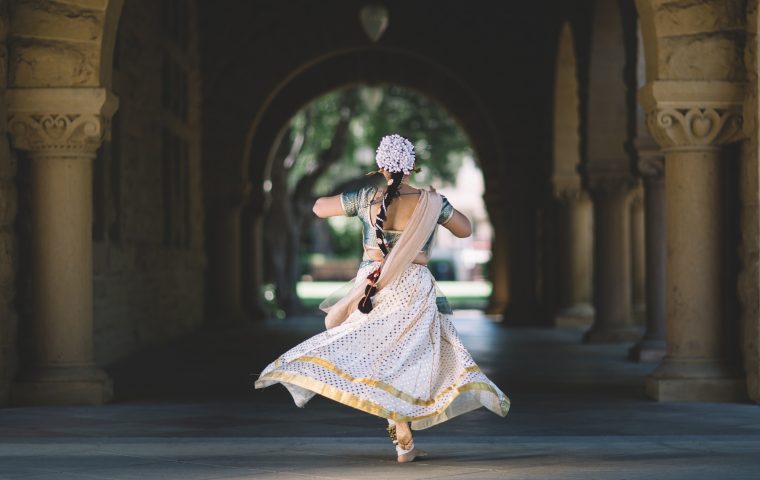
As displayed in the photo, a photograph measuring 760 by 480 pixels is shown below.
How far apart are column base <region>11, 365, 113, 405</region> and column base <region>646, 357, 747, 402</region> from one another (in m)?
4.17

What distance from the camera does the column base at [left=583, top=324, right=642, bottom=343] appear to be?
711 inches

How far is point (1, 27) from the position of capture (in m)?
10.5

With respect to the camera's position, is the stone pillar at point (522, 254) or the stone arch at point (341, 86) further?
the stone arch at point (341, 86)

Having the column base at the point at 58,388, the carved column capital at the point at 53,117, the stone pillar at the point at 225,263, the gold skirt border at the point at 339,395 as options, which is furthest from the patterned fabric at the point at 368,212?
→ the stone pillar at the point at 225,263

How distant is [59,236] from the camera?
10836 millimetres

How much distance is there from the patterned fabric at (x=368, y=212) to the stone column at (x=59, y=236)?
351 centimetres

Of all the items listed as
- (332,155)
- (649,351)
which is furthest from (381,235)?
(332,155)

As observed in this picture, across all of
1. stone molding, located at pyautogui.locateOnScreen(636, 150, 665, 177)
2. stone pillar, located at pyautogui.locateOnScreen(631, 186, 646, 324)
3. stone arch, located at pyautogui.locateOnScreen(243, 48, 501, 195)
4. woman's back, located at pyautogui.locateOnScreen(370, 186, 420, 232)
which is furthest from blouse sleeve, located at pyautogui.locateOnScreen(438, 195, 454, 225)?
stone pillar, located at pyautogui.locateOnScreen(631, 186, 646, 324)

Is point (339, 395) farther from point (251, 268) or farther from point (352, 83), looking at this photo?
point (352, 83)

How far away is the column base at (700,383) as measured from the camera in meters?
10.7

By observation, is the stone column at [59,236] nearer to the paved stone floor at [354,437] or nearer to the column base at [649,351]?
the paved stone floor at [354,437]

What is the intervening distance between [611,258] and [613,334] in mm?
964

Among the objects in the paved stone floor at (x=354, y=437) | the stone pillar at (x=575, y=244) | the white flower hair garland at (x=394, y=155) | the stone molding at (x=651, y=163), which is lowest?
the paved stone floor at (x=354, y=437)

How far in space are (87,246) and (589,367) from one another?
5.55 meters
